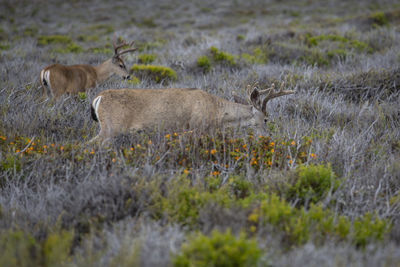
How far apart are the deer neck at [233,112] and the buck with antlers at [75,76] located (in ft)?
12.3

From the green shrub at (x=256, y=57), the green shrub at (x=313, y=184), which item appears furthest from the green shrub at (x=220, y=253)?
the green shrub at (x=256, y=57)

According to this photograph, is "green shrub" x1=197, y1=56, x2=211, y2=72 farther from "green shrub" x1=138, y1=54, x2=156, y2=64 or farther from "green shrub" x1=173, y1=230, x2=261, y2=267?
"green shrub" x1=173, y1=230, x2=261, y2=267

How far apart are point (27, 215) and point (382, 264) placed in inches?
117

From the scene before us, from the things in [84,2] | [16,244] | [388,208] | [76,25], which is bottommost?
[388,208]

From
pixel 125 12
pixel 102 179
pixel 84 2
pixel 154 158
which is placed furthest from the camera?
pixel 84 2

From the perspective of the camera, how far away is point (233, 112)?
5.88 m

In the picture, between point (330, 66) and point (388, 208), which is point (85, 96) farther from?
point (330, 66)

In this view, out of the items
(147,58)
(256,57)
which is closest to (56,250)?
(147,58)

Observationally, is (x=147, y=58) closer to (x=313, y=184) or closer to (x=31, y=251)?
(x=313, y=184)

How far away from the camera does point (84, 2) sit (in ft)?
127

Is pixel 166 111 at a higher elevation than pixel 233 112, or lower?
higher

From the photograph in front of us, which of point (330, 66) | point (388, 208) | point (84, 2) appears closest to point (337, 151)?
point (388, 208)

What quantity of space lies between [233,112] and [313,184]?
8.43ft

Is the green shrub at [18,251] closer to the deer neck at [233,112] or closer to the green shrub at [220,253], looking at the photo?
the green shrub at [220,253]
